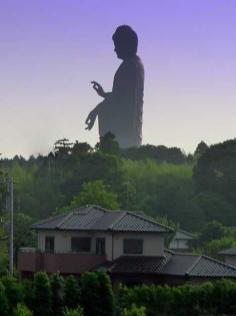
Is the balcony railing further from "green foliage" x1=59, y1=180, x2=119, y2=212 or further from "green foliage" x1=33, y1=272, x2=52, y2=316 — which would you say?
"green foliage" x1=59, y1=180, x2=119, y2=212

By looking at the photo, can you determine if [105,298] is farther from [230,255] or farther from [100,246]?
[230,255]

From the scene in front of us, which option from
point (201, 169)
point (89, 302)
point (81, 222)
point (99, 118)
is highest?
point (99, 118)

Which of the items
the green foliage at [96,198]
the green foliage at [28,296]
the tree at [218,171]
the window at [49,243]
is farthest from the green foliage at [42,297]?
the tree at [218,171]

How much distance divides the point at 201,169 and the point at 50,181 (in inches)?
546

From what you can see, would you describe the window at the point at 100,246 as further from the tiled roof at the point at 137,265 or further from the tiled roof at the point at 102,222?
the tiled roof at the point at 137,265

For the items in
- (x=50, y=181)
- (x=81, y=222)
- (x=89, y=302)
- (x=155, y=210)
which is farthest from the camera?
(x=50, y=181)

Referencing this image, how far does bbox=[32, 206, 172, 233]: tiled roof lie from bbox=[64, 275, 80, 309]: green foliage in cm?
1385

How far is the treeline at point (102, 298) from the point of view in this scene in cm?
3378

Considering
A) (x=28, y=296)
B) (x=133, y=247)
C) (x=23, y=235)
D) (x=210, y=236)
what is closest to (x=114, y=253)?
(x=133, y=247)

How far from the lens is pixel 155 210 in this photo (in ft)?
286

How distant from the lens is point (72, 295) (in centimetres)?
3434

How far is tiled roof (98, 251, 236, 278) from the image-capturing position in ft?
148

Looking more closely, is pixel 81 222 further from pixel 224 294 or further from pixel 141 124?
pixel 141 124

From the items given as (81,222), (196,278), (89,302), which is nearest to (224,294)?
(89,302)
